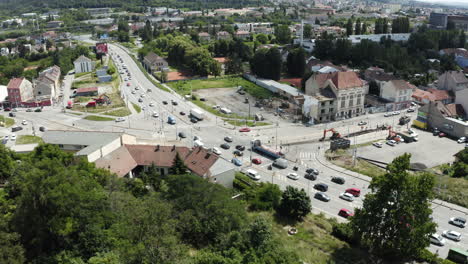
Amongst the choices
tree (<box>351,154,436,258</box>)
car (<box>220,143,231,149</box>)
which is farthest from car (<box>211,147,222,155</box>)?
tree (<box>351,154,436,258</box>)

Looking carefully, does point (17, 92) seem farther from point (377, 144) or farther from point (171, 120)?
point (377, 144)

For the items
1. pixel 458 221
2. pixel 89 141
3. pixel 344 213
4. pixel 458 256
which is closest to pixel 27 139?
pixel 89 141

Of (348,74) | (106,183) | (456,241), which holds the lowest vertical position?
(456,241)

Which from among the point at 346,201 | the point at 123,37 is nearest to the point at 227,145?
the point at 346,201

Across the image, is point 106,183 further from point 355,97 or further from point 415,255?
point 355,97

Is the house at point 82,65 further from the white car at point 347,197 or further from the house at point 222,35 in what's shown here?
the white car at point 347,197

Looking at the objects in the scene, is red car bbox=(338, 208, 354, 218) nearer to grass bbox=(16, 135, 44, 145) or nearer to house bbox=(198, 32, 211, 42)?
grass bbox=(16, 135, 44, 145)
